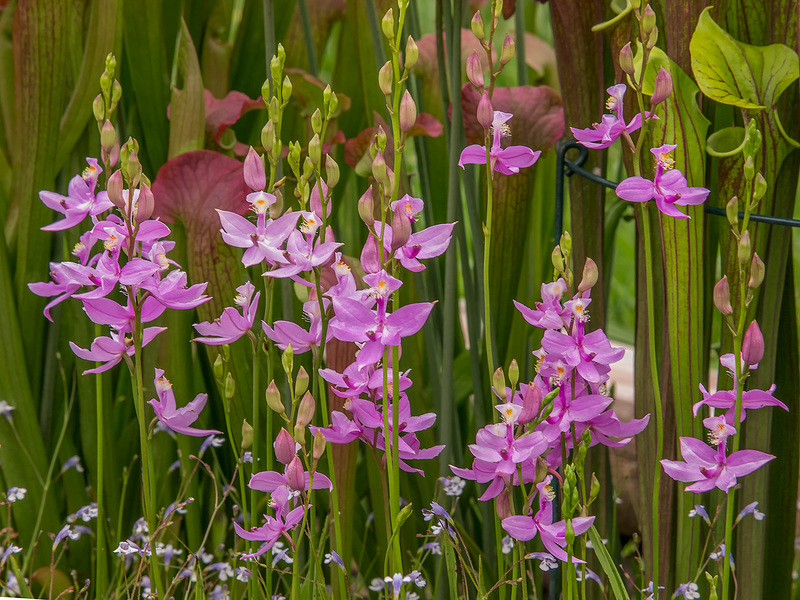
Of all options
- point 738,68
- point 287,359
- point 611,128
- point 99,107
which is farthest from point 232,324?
point 738,68

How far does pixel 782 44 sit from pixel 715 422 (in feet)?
0.93

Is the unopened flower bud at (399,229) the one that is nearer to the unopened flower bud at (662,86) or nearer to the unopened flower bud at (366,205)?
the unopened flower bud at (366,205)

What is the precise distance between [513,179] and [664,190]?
26 cm

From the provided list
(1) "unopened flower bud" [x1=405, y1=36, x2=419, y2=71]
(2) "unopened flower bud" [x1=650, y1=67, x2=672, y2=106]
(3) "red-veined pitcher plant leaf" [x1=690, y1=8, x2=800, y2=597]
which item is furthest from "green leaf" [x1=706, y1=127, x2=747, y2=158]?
(1) "unopened flower bud" [x1=405, y1=36, x2=419, y2=71]

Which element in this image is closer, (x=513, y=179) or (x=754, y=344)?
(x=754, y=344)

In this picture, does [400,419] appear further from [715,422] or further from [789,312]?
[789,312]

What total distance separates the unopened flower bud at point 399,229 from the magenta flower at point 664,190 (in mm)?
145

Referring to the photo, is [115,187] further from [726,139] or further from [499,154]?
[726,139]

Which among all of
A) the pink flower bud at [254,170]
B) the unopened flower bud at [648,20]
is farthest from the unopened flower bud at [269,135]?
the unopened flower bud at [648,20]

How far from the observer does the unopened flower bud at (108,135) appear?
1.70ft

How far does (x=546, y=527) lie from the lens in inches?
20.1

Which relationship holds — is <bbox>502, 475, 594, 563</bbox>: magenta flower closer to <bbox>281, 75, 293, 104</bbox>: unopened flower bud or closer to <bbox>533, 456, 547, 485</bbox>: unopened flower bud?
<bbox>533, 456, 547, 485</bbox>: unopened flower bud

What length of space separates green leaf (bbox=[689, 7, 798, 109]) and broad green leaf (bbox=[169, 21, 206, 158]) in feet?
1.37

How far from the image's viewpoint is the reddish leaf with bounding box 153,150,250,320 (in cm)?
65
